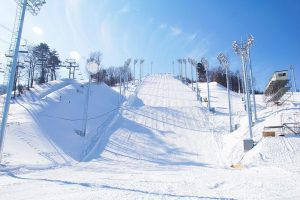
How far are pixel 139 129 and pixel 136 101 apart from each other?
19370mm

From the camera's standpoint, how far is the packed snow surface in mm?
10828

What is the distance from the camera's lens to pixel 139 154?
26.2m

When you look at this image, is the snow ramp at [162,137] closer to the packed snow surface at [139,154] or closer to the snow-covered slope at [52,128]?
the packed snow surface at [139,154]

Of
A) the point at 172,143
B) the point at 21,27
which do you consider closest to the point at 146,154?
the point at 172,143

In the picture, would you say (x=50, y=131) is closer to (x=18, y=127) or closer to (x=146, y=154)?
(x=18, y=127)

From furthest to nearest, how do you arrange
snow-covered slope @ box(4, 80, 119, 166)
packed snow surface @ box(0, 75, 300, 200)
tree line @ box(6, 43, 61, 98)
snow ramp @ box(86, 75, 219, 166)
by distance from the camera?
tree line @ box(6, 43, 61, 98) → snow ramp @ box(86, 75, 219, 166) → snow-covered slope @ box(4, 80, 119, 166) → packed snow surface @ box(0, 75, 300, 200)

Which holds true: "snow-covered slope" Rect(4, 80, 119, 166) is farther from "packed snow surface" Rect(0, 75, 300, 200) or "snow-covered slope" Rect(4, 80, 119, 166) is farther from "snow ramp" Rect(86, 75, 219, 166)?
"snow ramp" Rect(86, 75, 219, 166)

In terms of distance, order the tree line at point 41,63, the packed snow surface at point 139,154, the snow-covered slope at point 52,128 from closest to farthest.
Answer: the packed snow surface at point 139,154 → the snow-covered slope at point 52,128 → the tree line at point 41,63

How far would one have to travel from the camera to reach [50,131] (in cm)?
2809

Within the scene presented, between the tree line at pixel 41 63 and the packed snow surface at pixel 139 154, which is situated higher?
the tree line at pixel 41 63

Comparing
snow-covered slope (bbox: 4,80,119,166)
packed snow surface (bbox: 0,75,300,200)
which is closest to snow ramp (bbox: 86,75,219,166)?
packed snow surface (bbox: 0,75,300,200)

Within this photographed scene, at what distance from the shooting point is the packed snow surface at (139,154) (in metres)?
10.8

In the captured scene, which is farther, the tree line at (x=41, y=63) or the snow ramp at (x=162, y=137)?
the tree line at (x=41, y=63)

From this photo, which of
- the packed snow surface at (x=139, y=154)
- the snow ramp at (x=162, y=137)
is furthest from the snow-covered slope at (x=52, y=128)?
the snow ramp at (x=162, y=137)
